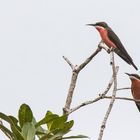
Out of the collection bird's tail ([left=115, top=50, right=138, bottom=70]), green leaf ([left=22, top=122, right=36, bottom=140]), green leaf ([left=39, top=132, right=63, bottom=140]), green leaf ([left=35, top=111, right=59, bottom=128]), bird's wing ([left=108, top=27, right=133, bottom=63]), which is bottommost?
green leaf ([left=39, top=132, right=63, bottom=140])

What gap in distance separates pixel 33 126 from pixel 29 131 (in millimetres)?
117

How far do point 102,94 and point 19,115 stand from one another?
656mm

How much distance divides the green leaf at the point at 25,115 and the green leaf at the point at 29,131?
0.32 ft

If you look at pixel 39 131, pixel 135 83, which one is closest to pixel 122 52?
pixel 135 83

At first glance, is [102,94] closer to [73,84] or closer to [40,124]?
[73,84]

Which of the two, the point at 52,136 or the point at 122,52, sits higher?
the point at 122,52

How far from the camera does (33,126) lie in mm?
4039

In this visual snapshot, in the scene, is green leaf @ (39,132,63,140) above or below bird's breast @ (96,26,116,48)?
below

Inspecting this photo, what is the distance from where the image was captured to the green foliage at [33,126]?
3934 mm

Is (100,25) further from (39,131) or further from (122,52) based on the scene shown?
(39,131)

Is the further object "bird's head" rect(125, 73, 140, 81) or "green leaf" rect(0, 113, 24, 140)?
"bird's head" rect(125, 73, 140, 81)

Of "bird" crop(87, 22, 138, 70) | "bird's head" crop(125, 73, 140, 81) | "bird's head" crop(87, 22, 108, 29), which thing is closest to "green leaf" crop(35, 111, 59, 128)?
"bird's head" crop(125, 73, 140, 81)

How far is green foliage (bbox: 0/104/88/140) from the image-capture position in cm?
393

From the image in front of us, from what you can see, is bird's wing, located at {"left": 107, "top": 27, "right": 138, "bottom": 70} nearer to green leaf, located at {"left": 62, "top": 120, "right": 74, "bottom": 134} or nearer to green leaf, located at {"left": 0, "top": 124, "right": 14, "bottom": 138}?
green leaf, located at {"left": 62, "top": 120, "right": 74, "bottom": 134}
